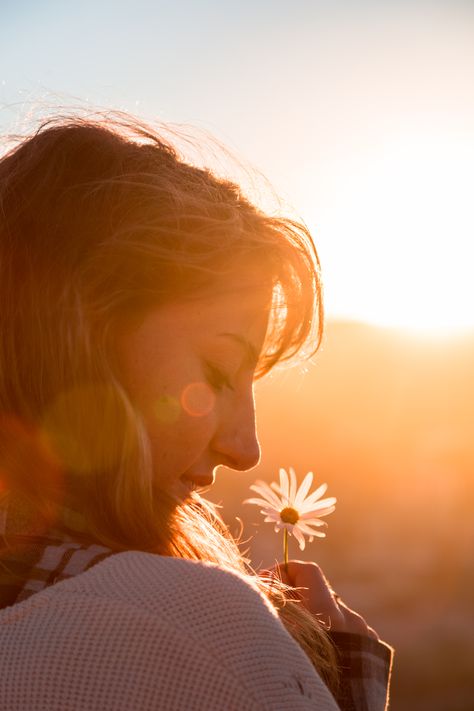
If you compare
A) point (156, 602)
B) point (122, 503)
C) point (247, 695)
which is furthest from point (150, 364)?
point (247, 695)

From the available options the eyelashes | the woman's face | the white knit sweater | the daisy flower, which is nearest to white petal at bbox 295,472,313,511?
the daisy flower

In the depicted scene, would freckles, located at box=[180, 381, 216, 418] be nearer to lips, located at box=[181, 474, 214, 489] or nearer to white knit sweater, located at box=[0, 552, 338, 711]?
lips, located at box=[181, 474, 214, 489]

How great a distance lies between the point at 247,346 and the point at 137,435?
381mm

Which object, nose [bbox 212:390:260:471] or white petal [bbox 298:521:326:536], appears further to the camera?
white petal [bbox 298:521:326:536]

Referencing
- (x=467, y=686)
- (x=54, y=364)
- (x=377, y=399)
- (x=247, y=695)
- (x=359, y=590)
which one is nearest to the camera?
(x=247, y=695)

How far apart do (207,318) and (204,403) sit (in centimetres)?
18

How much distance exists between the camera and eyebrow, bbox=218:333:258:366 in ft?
5.40

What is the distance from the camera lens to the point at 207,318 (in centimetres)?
160

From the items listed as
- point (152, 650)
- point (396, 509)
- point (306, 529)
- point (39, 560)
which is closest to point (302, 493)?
point (306, 529)

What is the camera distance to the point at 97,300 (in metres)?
1.52

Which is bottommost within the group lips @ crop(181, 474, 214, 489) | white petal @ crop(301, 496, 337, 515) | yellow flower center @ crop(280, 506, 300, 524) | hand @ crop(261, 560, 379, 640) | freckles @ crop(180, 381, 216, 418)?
yellow flower center @ crop(280, 506, 300, 524)

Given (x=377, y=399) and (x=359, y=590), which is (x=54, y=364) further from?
(x=377, y=399)

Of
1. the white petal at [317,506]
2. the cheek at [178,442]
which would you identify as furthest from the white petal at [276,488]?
the cheek at [178,442]

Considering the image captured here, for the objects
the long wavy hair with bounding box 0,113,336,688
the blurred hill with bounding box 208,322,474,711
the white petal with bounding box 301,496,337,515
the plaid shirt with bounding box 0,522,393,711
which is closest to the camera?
the plaid shirt with bounding box 0,522,393,711
